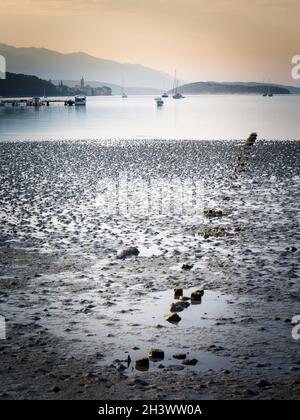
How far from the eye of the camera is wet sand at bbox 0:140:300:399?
362 inches

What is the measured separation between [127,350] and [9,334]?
2346 millimetres

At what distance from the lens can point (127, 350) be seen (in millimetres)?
10273

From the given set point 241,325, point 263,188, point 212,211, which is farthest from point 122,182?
point 241,325

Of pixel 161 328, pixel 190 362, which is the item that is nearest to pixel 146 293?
pixel 161 328

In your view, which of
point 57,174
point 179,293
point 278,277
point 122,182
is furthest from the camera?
point 57,174

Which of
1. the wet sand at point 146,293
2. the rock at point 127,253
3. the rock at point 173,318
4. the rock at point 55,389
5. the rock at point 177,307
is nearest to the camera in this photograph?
the rock at point 55,389

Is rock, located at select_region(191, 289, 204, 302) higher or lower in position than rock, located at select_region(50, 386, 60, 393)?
higher

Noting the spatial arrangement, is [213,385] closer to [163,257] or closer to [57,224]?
[163,257]

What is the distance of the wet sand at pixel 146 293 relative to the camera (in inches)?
362

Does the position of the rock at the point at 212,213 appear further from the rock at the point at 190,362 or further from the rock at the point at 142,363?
the rock at the point at 142,363

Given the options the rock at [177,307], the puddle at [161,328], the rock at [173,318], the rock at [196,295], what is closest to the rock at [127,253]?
the puddle at [161,328]

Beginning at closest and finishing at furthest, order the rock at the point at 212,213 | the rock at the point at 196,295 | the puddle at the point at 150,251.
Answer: the rock at the point at 196,295, the puddle at the point at 150,251, the rock at the point at 212,213

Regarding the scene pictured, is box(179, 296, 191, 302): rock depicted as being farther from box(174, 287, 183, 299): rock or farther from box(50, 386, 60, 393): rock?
box(50, 386, 60, 393): rock

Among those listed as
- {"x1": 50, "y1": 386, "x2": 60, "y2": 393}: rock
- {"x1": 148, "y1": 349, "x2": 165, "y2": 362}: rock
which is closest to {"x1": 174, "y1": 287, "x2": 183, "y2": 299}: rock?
{"x1": 148, "y1": 349, "x2": 165, "y2": 362}: rock
